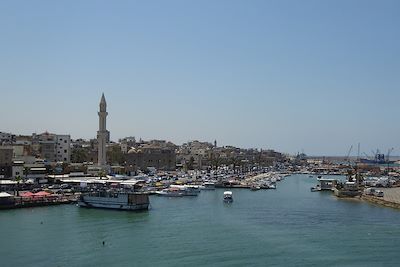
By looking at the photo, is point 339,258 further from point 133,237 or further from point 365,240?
point 133,237

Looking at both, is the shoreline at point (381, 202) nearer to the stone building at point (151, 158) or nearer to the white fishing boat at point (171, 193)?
the white fishing boat at point (171, 193)

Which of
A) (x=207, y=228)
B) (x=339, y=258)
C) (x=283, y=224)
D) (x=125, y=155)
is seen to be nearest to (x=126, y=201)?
(x=207, y=228)

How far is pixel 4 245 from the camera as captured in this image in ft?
63.0

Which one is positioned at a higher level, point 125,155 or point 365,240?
point 125,155

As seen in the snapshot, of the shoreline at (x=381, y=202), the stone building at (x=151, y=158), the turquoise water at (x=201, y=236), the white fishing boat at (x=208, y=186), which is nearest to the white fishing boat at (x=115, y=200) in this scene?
the turquoise water at (x=201, y=236)

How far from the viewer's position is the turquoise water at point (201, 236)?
17641mm

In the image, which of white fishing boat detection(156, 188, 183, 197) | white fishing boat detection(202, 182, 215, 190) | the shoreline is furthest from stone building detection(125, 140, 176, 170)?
the shoreline

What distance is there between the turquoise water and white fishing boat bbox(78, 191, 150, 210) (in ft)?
2.42

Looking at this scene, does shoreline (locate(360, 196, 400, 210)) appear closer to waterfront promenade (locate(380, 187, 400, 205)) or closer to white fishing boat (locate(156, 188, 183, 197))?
waterfront promenade (locate(380, 187, 400, 205))

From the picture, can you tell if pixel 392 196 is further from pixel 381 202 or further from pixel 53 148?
pixel 53 148

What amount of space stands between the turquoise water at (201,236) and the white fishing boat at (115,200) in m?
0.74

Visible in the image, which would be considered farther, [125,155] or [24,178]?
[125,155]

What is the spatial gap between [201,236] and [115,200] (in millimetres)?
9622

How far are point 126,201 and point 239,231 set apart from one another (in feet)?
29.0
